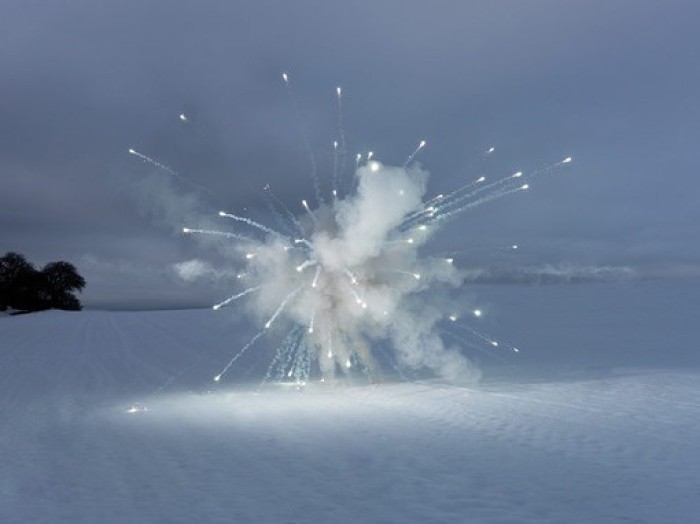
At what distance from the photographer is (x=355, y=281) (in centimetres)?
2266

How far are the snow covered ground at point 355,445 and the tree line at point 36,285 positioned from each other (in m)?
59.0

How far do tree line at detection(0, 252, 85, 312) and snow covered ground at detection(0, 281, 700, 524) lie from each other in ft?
194

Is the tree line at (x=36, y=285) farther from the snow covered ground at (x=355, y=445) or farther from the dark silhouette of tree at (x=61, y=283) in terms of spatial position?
the snow covered ground at (x=355, y=445)

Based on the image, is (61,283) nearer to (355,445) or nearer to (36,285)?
(36,285)

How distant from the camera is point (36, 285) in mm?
85688

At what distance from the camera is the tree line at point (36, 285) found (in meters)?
83.1

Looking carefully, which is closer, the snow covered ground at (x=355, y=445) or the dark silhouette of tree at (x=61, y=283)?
the snow covered ground at (x=355, y=445)

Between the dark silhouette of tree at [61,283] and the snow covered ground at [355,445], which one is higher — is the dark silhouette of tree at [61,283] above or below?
above

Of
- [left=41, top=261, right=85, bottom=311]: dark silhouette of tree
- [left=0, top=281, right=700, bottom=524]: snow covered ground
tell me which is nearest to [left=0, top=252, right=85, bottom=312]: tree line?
[left=41, top=261, right=85, bottom=311]: dark silhouette of tree

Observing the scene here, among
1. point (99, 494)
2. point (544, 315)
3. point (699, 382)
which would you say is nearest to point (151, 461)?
point (99, 494)

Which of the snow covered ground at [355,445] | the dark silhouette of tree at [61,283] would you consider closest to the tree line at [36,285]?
the dark silhouette of tree at [61,283]

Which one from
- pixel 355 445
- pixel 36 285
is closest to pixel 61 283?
pixel 36 285

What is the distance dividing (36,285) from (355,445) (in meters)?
82.3

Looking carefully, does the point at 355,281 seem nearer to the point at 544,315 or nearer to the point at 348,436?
the point at 348,436
